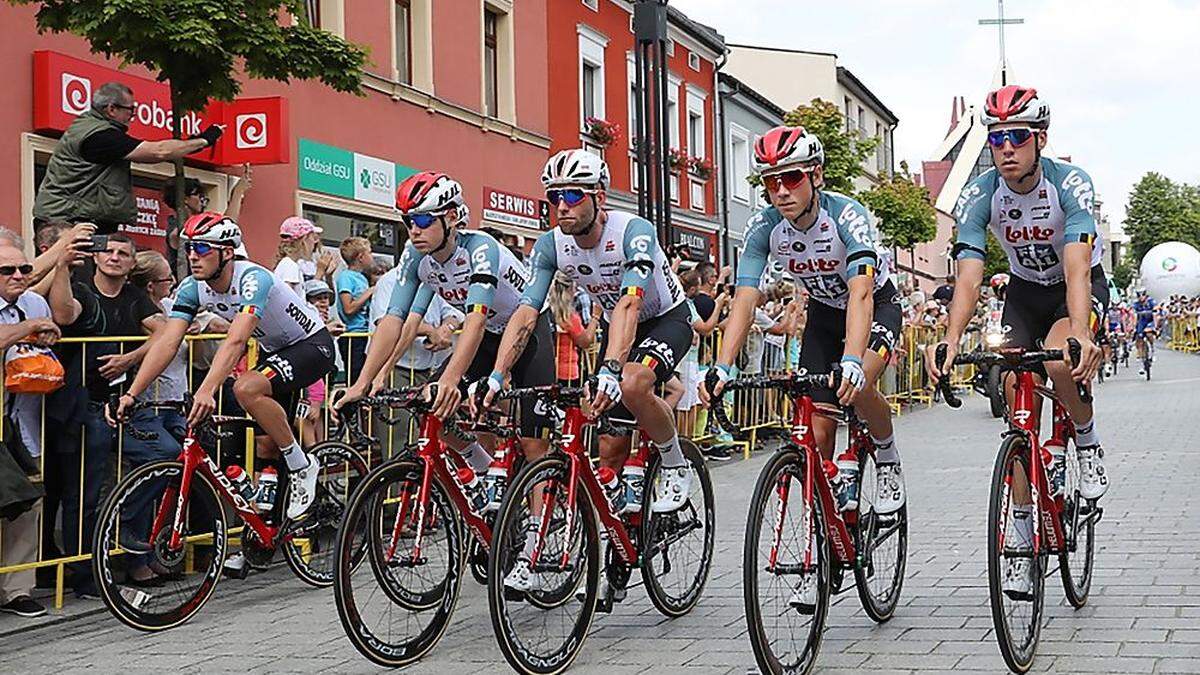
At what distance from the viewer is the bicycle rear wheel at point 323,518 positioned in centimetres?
872

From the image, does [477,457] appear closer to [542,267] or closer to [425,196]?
[542,267]

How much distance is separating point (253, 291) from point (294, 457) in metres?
0.96

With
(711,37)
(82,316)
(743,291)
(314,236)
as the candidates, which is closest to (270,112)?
(314,236)

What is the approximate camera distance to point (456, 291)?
8.14m

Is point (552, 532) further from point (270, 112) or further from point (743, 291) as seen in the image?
point (270, 112)

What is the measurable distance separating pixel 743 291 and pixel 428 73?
57.7ft

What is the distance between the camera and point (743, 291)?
6.93 m

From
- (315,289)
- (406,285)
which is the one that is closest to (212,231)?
(406,285)

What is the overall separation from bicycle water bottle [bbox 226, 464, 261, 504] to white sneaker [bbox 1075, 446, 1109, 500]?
4.32 metres

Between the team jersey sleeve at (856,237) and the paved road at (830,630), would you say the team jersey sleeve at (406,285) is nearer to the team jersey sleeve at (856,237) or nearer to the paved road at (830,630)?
the paved road at (830,630)

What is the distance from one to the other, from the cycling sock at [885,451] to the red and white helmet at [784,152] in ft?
4.33

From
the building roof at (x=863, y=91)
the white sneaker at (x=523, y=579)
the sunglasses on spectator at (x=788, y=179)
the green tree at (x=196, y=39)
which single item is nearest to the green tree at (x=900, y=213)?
the building roof at (x=863, y=91)

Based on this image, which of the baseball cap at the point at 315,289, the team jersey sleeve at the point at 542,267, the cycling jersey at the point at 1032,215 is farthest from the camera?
the baseball cap at the point at 315,289

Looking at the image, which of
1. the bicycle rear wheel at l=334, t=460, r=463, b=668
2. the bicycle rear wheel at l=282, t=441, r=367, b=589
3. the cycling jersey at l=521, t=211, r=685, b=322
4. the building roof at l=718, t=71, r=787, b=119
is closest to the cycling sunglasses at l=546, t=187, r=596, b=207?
the cycling jersey at l=521, t=211, r=685, b=322
